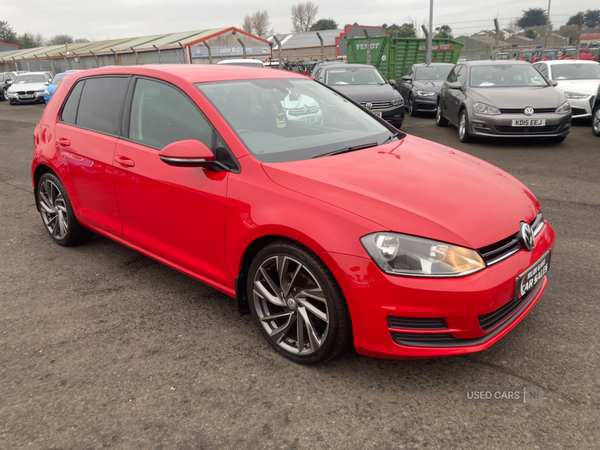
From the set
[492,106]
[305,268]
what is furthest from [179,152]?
[492,106]

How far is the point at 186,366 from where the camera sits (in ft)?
9.07

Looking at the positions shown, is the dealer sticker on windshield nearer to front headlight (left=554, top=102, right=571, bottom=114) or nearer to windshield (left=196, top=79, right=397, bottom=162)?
windshield (left=196, top=79, right=397, bottom=162)

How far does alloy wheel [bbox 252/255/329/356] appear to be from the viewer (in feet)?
8.41

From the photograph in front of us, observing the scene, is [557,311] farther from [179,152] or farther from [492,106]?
[492,106]

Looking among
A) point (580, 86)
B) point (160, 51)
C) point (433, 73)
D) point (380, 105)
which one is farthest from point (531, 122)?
point (160, 51)

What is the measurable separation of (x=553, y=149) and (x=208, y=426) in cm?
850

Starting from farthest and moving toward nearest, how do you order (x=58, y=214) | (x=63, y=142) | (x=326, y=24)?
(x=326, y=24)
(x=58, y=214)
(x=63, y=142)

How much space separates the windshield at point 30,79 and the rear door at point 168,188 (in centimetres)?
2492

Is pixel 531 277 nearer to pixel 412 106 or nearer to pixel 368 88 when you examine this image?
pixel 368 88

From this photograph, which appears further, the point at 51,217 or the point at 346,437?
the point at 51,217

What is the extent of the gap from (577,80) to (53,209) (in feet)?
37.8

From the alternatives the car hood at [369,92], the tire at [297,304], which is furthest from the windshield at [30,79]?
the tire at [297,304]

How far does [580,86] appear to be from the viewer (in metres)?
11.2

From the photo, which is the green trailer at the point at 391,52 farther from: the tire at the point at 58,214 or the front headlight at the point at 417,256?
the front headlight at the point at 417,256
